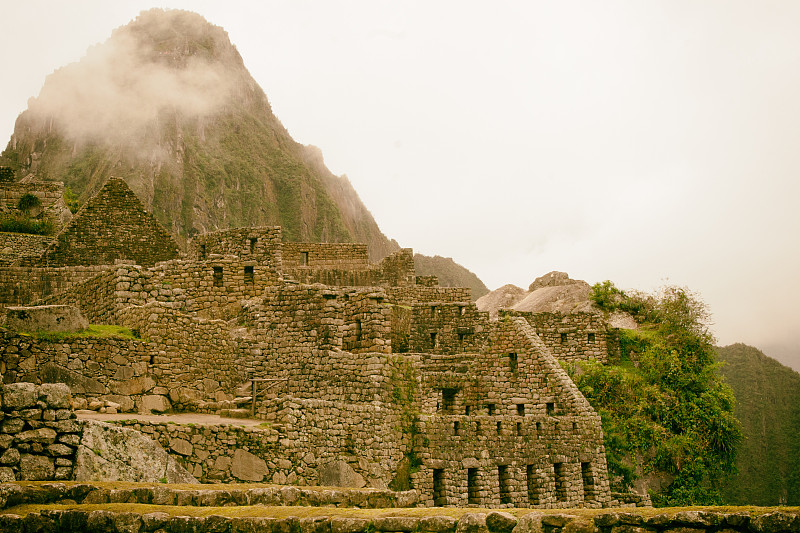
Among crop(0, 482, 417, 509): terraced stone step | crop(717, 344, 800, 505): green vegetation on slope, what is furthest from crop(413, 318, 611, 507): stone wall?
crop(717, 344, 800, 505): green vegetation on slope

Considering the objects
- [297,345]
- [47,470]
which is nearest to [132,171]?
[297,345]

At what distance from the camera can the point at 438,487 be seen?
18.2 metres

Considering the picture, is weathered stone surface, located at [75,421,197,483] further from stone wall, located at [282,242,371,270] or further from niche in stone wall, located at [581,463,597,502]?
stone wall, located at [282,242,371,270]

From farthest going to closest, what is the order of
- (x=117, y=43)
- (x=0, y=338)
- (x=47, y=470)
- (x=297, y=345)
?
(x=117, y=43) < (x=297, y=345) < (x=0, y=338) < (x=47, y=470)

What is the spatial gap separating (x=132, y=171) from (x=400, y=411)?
3544 cm

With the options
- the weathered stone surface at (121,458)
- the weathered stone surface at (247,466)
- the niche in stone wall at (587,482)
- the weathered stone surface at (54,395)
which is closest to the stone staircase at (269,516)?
the weathered stone surface at (54,395)

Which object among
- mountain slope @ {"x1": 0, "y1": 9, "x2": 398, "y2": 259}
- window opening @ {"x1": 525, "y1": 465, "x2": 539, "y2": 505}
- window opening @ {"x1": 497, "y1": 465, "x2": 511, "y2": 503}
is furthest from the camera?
mountain slope @ {"x1": 0, "y1": 9, "x2": 398, "y2": 259}

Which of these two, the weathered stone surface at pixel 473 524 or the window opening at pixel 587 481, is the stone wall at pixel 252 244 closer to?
the window opening at pixel 587 481

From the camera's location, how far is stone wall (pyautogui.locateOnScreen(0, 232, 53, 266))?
82.1 feet

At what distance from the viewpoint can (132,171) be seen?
48469 mm

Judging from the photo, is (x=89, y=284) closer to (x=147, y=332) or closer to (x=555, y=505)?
(x=147, y=332)

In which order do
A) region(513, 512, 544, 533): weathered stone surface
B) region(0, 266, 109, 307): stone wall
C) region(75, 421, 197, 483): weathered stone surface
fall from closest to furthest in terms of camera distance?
1. region(513, 512, 544, 533): weathered stone surface
2. region(75, 421, 197, 483): weathered stone surface
3. region(0, 266, 109, 307): stone wall

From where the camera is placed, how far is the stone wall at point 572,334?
28.9 meters

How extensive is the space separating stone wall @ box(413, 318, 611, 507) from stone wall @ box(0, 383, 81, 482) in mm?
8729
